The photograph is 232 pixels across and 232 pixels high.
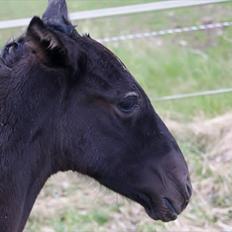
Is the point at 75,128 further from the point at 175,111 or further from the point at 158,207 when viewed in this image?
the point at 175,111

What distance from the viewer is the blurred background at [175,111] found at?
5516 millimetres

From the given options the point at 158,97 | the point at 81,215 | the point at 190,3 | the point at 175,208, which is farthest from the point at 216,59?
the point at 175,208

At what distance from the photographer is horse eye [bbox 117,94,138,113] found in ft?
11.8

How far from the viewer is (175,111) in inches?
277

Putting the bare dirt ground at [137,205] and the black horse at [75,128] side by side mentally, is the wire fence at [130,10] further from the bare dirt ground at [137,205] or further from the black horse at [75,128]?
the black horse at [75,128]

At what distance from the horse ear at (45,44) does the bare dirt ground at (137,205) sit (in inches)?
67.9

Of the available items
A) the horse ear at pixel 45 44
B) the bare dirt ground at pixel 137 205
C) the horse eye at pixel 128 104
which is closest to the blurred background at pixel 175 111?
the bare dirt ground at pixel 137 205

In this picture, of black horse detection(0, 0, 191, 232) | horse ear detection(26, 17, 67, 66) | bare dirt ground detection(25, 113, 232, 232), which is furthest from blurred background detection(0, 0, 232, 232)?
horse ear detection(26, 17, 67, 66)

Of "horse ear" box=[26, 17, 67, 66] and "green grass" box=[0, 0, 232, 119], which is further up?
"horse ear" box=[26, 17, 67, 66]

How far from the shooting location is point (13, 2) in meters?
8.96

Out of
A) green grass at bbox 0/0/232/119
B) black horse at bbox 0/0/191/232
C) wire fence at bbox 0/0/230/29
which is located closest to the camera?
black horse at bbox 0/0/191/232

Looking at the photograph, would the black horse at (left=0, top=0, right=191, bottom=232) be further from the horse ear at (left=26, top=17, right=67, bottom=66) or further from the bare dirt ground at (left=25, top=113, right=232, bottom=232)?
the bare dirt ground at (left=25, top=113, right=232, bottom=232)

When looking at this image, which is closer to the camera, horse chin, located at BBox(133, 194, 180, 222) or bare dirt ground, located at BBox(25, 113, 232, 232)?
horse chin, located at BBox(133, 194, 180, 222)

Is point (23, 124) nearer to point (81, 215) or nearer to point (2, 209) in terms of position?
point (2, 209)
